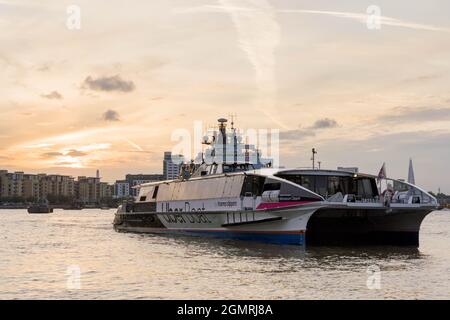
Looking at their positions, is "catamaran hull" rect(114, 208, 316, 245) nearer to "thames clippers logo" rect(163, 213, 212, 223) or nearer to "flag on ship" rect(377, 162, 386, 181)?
"thames clippers logo" rect(163, 213, 212, 223)

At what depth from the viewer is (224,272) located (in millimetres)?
29938

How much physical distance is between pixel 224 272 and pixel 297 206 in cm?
1088

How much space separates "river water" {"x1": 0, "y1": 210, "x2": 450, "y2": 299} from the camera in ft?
79.9

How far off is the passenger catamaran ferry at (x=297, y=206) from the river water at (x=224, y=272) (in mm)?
1753

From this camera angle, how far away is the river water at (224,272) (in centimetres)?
2436

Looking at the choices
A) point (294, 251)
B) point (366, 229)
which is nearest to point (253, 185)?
point (294, 251)

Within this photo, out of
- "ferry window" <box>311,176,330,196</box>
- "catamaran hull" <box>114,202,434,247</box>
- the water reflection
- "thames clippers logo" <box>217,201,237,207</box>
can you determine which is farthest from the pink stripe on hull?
"ferry window" <box>311,176,330,196</box>

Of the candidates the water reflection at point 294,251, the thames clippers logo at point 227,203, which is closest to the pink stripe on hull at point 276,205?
the water reflection at point 294,251

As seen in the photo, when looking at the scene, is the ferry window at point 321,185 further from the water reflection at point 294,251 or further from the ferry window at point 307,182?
the water reflection at point 294,251

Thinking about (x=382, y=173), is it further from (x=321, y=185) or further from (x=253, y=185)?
(x=253, y=185)

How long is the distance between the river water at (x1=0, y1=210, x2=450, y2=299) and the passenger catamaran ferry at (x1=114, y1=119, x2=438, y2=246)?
69.0 inches

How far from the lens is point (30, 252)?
138 ft

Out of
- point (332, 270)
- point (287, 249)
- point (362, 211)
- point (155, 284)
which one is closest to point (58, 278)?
point (155, 284)

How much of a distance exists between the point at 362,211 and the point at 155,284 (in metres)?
20.3
